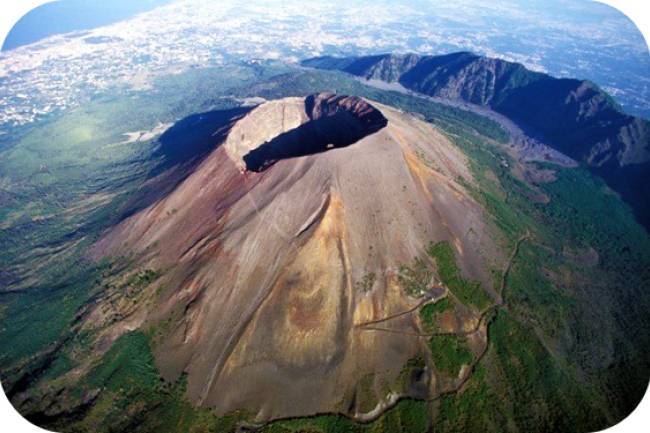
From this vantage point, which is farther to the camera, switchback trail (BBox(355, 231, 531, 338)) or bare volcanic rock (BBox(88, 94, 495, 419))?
switchback trail (BBox(355, 231, 531, 338))

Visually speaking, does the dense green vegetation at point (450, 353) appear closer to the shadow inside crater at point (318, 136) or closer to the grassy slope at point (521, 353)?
the grassy slope at point (521, 353)

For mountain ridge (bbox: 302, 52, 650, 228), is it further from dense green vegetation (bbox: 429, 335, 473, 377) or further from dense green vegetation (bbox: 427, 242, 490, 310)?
dense green vegetation (bbox: 429, 335, 473, 377)

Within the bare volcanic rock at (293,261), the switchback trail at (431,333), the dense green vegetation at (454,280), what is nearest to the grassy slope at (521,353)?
the dense green vegetation at (454,280)

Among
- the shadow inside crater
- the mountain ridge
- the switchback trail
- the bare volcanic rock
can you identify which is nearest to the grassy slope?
the switchback trail

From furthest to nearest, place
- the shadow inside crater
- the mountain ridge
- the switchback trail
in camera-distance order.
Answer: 1. the mountain ridge
2. the shadow inside crater
3. the switchback trail

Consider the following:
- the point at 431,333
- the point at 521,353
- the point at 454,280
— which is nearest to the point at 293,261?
the point at 431,333

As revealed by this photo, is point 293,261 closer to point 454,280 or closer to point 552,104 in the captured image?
point 454,280

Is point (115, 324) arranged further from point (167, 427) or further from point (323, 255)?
point (323, 255)

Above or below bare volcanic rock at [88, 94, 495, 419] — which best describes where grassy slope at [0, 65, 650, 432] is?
below
